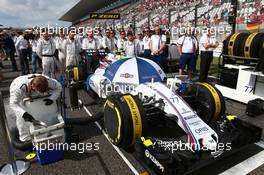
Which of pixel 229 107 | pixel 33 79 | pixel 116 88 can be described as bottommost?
pixel 229 107

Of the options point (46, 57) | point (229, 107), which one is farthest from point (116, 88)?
point (46, 57)

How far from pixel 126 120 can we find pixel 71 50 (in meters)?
5.02

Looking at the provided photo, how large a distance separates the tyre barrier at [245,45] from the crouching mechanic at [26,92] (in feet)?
14.9

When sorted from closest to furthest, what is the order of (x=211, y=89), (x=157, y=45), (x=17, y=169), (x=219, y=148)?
(x=219, y=148) < (x=17, y=169) < (x=211, y=89) < (x=157, y=45)

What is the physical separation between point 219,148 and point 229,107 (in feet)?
8.84

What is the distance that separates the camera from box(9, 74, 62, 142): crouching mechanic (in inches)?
116

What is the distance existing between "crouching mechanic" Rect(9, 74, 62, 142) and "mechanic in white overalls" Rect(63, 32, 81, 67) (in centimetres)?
403

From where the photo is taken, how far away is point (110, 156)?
3197 millimetres

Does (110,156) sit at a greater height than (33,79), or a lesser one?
lesser

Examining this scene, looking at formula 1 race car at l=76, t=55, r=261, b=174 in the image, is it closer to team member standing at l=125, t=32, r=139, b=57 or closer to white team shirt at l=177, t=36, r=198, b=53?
white team shirt at l=177, t=36, r=198, b=53

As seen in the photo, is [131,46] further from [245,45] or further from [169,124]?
[169,124]

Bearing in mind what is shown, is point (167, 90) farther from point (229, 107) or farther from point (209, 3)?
point (209, 3)

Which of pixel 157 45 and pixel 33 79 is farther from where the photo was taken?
pixel 157 45

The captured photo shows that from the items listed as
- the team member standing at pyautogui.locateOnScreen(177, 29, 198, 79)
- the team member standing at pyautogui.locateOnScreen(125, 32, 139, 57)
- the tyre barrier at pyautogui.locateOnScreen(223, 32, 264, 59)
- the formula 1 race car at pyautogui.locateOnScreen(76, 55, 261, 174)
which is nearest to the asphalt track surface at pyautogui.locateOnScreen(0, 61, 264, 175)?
the formula 1 race car at pyautogui.locateOnScreen(76, 55, 261, 174)
